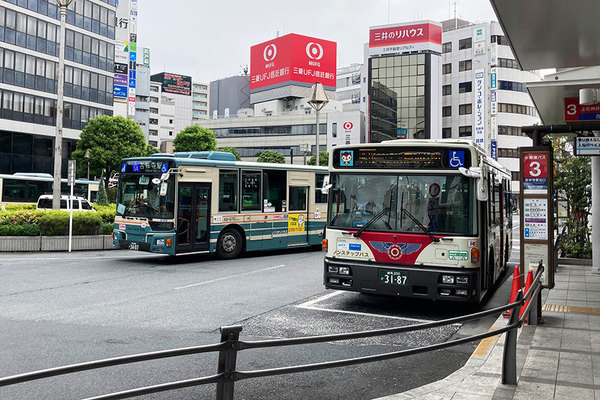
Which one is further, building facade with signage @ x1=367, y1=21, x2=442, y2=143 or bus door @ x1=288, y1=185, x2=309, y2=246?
building facade with signage @ x1=367, y1=21, x2=442, y2=143

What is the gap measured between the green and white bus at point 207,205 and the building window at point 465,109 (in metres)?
60.8

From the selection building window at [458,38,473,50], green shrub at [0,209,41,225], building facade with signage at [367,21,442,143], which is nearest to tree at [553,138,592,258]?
green shrub at [0,209,41,225]

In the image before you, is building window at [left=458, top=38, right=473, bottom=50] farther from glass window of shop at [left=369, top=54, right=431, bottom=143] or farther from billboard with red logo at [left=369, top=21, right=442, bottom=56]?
glass window of shop at [left=369, top=54, right=431, bottom=143]

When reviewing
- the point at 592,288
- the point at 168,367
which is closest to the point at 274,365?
the point at 168,367

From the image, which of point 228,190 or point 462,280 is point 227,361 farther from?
point 228,190

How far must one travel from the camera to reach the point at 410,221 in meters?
8.78

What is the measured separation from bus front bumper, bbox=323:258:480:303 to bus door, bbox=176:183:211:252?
22.2 ft

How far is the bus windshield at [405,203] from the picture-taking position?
28.2ft

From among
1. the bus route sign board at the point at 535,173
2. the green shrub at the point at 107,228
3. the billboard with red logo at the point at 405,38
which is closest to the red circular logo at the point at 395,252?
the bus route sign board at the point at 535,173

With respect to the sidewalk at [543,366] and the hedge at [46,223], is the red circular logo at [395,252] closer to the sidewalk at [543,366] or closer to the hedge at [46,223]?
the sidewalk at [543,366]

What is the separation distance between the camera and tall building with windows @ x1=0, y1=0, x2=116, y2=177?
152 feet

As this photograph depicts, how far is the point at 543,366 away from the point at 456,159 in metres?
3.81

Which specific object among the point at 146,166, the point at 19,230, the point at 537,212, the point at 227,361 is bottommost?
the point at 227,361

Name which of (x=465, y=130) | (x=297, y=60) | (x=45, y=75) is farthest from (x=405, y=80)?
(x=45, y=75)
